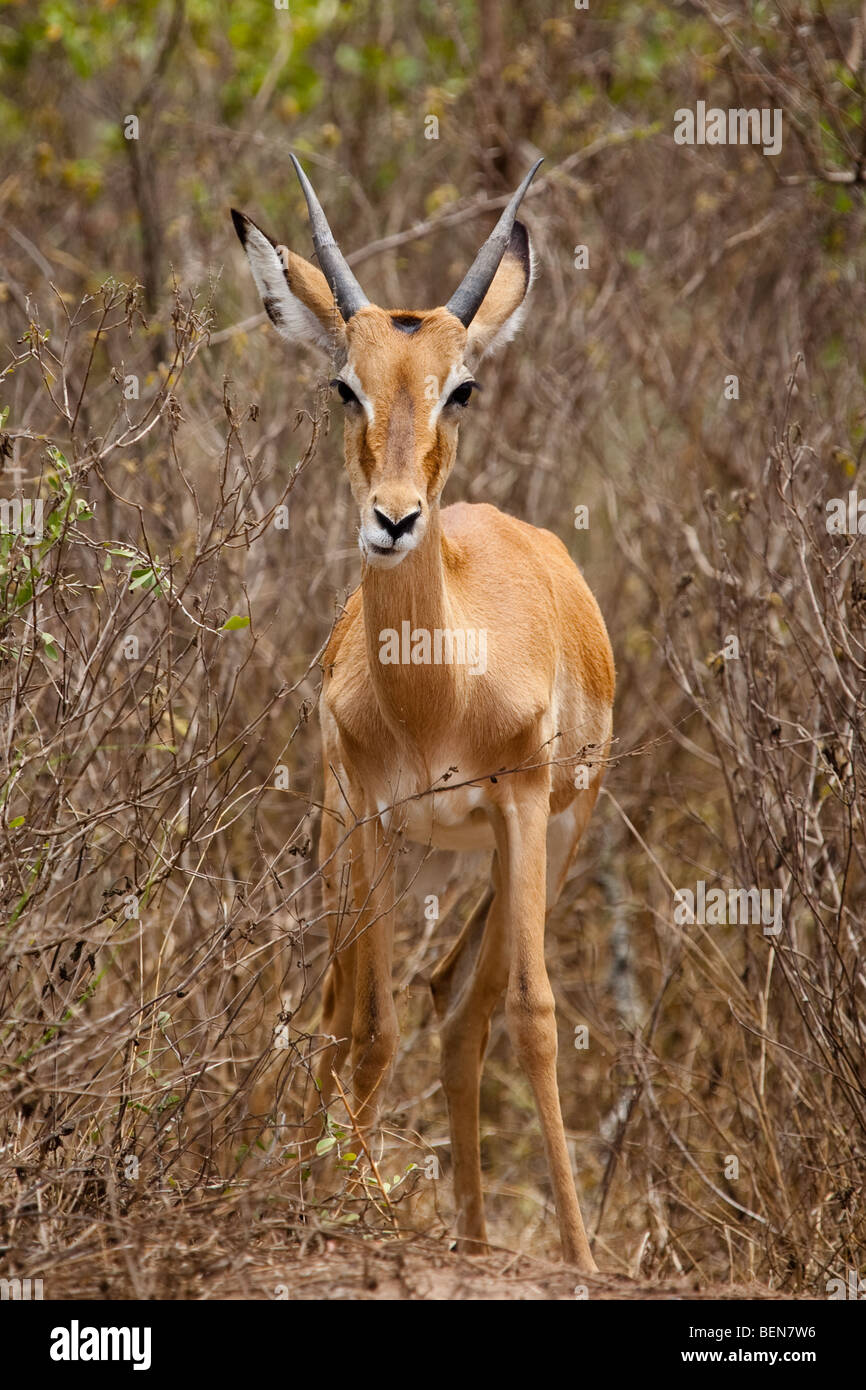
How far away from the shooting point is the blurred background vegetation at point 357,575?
17.1 ft

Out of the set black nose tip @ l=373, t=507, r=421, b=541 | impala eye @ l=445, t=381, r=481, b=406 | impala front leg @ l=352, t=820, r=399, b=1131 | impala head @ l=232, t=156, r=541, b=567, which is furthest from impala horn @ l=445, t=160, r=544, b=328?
impala front leg @ l=352, t=820, r=399, b=1131

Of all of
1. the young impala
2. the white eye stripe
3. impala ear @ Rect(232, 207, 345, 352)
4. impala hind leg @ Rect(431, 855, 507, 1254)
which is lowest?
impala hind leg @ Rect(431, 855, 507, 1254)

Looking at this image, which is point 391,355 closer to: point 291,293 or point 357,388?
point 357,388

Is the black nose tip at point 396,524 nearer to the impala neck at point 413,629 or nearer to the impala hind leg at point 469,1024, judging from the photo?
the impala neck at point 413,629

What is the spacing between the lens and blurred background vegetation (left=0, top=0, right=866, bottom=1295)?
17.1ft

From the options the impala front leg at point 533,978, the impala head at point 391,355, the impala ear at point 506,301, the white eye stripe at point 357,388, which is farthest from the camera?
the impala ear at point 506,301

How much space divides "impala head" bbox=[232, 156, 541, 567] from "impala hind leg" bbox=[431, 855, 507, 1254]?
1844 millimetres

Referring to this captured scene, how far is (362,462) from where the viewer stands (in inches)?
213

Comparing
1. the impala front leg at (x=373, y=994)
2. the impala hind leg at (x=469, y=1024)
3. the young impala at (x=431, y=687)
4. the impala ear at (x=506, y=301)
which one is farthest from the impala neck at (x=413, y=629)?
the impala hind leg at (x=469, y=1024)

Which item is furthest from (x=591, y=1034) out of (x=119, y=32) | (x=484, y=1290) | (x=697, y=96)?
(x=119, y=32)

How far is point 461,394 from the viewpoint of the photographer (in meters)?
5.59

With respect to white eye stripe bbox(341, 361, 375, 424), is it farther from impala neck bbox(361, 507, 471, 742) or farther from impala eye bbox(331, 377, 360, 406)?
impala neck bbox(361, 507, 471, 742)

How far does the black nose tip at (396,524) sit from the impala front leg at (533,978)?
131 cm
